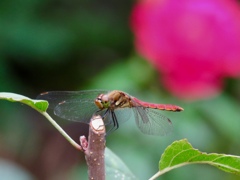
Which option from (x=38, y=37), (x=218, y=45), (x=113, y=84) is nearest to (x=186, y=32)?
(x=218, y=45)

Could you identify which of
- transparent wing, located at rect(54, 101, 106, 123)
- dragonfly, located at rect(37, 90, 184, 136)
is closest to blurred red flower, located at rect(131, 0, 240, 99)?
dragonfly, located at rect(37, 90, 184, 136)

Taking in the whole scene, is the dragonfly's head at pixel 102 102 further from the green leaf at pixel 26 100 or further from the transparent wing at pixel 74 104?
the green leaf at pixel 26 100

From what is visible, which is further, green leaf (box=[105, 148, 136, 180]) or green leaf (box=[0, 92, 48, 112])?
green leaf (box=[105, 148, 136, 180])

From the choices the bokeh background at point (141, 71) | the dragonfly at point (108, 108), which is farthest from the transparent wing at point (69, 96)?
the bokeh background at point (141, 71)

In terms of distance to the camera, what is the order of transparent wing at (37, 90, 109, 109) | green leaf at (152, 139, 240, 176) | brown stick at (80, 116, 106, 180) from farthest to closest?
transparent wing at (37, 90, 109, 109), green leaf at (152, 139, 240, 176), brown stick at (80, 116, 106, 180)

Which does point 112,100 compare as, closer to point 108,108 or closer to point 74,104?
point 108,108

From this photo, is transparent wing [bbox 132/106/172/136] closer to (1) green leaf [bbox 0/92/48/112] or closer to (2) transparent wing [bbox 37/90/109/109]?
(2) transparent wing [bbox 37/90/109/109]

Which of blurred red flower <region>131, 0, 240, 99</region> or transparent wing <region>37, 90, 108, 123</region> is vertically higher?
transparent wing <region>37, 90, 108, 123</region>

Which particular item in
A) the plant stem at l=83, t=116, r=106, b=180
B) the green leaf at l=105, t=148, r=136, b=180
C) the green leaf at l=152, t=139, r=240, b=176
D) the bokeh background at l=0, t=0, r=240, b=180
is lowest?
the bokeh background at l=0, t=0, r=240, b=180

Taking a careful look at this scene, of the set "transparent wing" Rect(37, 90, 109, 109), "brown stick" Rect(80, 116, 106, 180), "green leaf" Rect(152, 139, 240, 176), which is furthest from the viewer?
"transparent wing" Rect(37, 90, 109, 109)

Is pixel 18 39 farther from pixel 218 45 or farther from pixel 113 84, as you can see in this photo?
pixel 218 45
